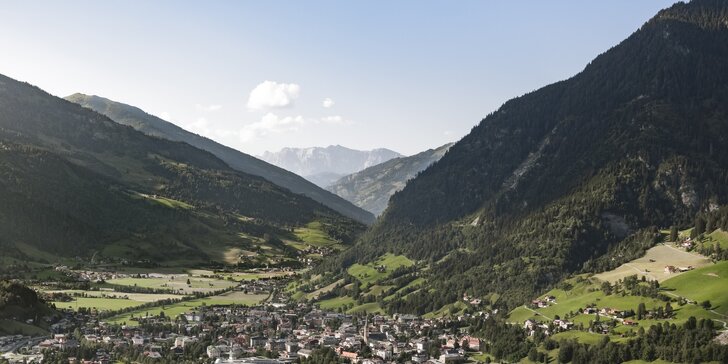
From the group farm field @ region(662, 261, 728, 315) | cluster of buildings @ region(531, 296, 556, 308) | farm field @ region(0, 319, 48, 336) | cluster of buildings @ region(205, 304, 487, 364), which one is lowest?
farm field @ region(0, 319, 48, 336)

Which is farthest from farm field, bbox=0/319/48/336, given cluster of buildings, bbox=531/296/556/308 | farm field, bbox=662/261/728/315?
farm field, bbox=662/261/728/315

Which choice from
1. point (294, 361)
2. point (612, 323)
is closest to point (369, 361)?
point (294, 361)

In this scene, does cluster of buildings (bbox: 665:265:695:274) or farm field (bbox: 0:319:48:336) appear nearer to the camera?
farm field (bbox: 0:319:48:336)

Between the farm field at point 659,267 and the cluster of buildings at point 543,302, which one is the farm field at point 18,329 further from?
the farm field at point 659,267

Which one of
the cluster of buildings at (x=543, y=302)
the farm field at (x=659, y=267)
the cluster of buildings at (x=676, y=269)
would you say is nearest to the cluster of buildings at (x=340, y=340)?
the cluster of buildings at (x=543, y=302)

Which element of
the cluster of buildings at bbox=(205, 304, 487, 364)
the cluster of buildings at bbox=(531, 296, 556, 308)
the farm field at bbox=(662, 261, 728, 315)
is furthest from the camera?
the cluster of buildings at bbox=(531, 296, 556, 308)

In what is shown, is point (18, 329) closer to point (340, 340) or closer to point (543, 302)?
point (340, 340)

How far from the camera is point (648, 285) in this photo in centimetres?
17438

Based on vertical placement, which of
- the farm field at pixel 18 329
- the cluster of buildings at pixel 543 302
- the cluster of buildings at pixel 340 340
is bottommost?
the farm field at pixel 18 329

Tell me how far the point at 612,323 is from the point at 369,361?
58475 millimetres

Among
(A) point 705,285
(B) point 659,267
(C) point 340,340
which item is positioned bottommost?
(C) point 340,340

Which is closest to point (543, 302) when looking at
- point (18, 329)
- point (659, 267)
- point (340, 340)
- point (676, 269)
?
point (659, 267)

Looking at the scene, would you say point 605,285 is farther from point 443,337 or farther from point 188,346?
point 188,346

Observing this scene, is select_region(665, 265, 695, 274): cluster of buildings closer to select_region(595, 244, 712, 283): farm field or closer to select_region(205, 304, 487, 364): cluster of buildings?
select_region(595, 244, 712, 283): farm field
